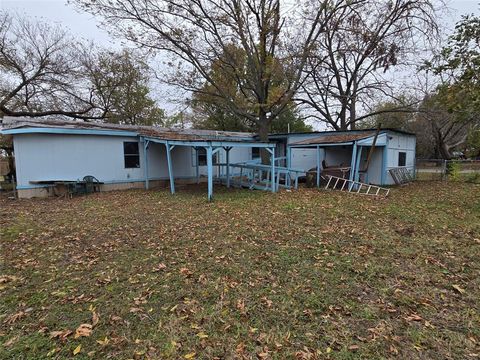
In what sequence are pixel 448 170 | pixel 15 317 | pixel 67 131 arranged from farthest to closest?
pixel 448 170 < pixel 67 131 < pixel 15 317

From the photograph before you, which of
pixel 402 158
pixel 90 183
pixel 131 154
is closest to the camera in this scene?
pixel 90 183

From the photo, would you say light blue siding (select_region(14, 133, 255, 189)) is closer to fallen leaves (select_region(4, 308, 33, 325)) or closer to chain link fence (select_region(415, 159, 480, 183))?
fallen leaves (select_region(4, 308, 33, 325))

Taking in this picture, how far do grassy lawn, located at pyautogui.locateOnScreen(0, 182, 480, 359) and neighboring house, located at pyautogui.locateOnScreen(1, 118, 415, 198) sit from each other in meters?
4.34

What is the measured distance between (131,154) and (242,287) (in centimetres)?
1059

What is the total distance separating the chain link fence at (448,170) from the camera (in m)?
Answer: 15.4

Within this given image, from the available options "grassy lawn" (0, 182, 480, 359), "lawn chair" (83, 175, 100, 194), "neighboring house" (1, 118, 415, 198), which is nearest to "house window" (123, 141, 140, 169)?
"neighboring house" (1, 118, 415, 198)

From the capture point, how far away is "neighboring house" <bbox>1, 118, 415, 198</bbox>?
10133mm

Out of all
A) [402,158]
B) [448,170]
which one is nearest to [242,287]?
[402,158]

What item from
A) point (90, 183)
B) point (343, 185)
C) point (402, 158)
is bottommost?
point (343, 185)

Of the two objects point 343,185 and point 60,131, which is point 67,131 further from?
point 343,185

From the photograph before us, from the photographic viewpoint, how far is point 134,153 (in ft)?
41.3

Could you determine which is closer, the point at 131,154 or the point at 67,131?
the point at 67,131

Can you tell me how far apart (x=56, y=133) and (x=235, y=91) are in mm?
9975

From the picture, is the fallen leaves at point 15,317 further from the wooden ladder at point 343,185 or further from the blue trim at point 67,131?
the wooden ladder at point 343,185
